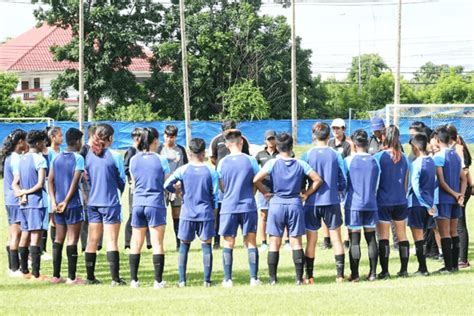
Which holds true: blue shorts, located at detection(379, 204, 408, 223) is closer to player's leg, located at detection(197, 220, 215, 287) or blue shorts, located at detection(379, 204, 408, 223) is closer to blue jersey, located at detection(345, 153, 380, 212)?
blue jersey, located at detection(345, 153, 380, 212)

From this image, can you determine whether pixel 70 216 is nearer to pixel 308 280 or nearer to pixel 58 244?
pixel 58 244

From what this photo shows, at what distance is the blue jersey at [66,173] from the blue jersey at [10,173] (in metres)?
0.84

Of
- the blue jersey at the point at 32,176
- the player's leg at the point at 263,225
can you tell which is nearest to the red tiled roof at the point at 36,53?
the player's leg at the point at 263,225

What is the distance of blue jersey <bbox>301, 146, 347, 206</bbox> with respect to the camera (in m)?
11.0

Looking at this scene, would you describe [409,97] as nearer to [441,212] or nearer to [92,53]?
[92,53]

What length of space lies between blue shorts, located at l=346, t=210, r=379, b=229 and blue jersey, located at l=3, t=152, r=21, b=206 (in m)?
4.68

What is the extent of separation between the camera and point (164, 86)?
183 ft

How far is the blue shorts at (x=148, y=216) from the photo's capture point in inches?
430

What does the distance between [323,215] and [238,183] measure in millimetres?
1219

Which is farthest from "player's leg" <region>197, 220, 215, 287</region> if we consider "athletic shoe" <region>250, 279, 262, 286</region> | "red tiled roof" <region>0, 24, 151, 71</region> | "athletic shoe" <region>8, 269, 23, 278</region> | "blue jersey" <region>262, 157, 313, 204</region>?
"red tiled roof" <region>0, 24, 151, 71</region>

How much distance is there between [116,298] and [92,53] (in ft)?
144

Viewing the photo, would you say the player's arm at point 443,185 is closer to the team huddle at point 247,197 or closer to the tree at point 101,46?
the team huddle at point 247,197

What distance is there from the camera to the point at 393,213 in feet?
37.4

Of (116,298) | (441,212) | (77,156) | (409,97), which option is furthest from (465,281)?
(409,97)
